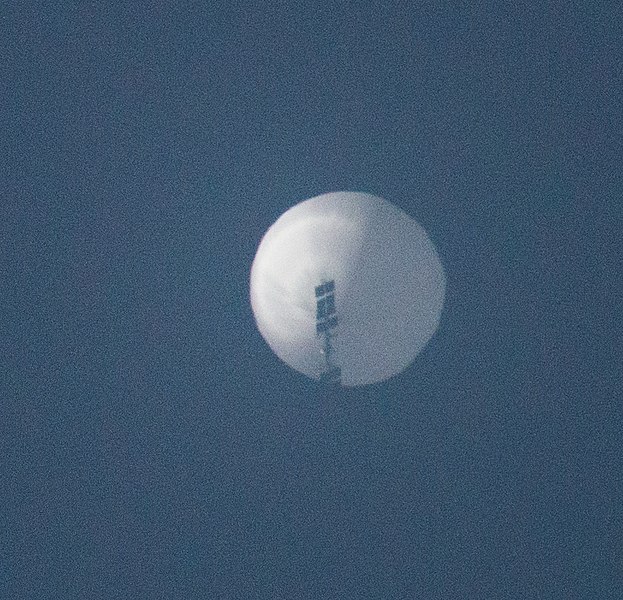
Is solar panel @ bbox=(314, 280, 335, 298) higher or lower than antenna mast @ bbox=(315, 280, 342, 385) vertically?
higher

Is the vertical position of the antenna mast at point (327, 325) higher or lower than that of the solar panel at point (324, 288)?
lower

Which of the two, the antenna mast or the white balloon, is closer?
the white balloon

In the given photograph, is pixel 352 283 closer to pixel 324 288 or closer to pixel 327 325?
pixel 324 288

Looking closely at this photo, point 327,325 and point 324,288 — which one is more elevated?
point 324,288

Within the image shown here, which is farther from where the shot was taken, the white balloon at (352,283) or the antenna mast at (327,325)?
the antenna mast at (327,325)

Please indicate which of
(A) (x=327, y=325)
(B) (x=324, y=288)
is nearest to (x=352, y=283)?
(B) (x=324, y=288)
